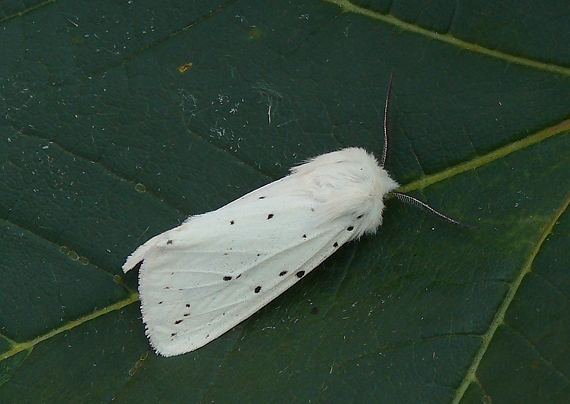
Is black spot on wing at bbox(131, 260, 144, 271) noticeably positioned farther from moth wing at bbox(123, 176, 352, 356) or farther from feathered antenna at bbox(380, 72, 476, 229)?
feathered antenna at bbox(380, 72, 476, 229)

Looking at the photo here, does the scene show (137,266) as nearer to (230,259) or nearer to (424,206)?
(230,259)

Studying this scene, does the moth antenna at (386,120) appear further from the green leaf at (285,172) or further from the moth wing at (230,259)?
the moth wing at (230,259)

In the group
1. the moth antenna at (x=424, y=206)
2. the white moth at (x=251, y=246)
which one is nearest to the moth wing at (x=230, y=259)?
the white moth at (x=251, y=246)

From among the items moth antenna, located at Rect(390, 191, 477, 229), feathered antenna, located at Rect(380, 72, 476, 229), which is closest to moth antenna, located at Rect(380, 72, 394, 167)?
feathered antenna, located at Rect(380, 72, 476, 229)

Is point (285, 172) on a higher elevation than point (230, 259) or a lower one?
higher

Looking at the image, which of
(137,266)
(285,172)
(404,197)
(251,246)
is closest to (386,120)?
(404,197)

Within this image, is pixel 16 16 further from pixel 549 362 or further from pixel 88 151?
pixel 549 362

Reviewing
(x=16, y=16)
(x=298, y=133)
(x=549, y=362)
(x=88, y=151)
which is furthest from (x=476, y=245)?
(x=16, y=16)
